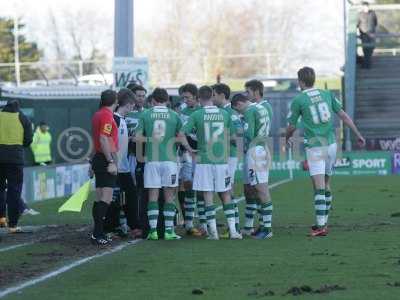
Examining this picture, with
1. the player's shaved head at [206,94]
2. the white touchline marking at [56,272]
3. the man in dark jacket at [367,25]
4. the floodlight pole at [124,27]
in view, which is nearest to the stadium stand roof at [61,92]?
the man in dark jacket at [367,25]

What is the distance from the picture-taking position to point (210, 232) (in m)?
16.4

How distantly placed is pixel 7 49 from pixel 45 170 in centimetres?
5672

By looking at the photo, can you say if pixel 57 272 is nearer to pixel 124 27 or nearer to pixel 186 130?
pixel 186 130

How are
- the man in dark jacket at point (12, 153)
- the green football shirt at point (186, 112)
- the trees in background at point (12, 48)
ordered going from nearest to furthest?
1. the green football shirt at point (186, 112)
2. the man in dark jacket at point (12, 153)
3. the trees in background at point (12, 48)

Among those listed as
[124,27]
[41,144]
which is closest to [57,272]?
[124,27]

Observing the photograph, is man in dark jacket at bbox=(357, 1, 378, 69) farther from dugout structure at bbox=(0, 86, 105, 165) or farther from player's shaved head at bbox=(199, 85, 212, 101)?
player's shaved head at bbox=(199, 85, 212, 101)

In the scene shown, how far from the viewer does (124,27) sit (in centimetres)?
2508

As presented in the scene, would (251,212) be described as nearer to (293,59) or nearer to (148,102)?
(148,102)

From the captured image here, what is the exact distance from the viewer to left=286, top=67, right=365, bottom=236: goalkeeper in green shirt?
16422 millimetres

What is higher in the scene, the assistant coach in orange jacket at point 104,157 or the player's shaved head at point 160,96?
the player's shaved head at point 160,96

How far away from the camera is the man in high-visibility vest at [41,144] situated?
36281mm

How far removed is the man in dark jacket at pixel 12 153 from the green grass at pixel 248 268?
313 centimetres

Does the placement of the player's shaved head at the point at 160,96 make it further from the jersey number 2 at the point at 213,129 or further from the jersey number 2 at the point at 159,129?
the jersey number 2 at the point at 213,129

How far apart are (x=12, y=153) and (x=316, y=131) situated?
15.6ft
